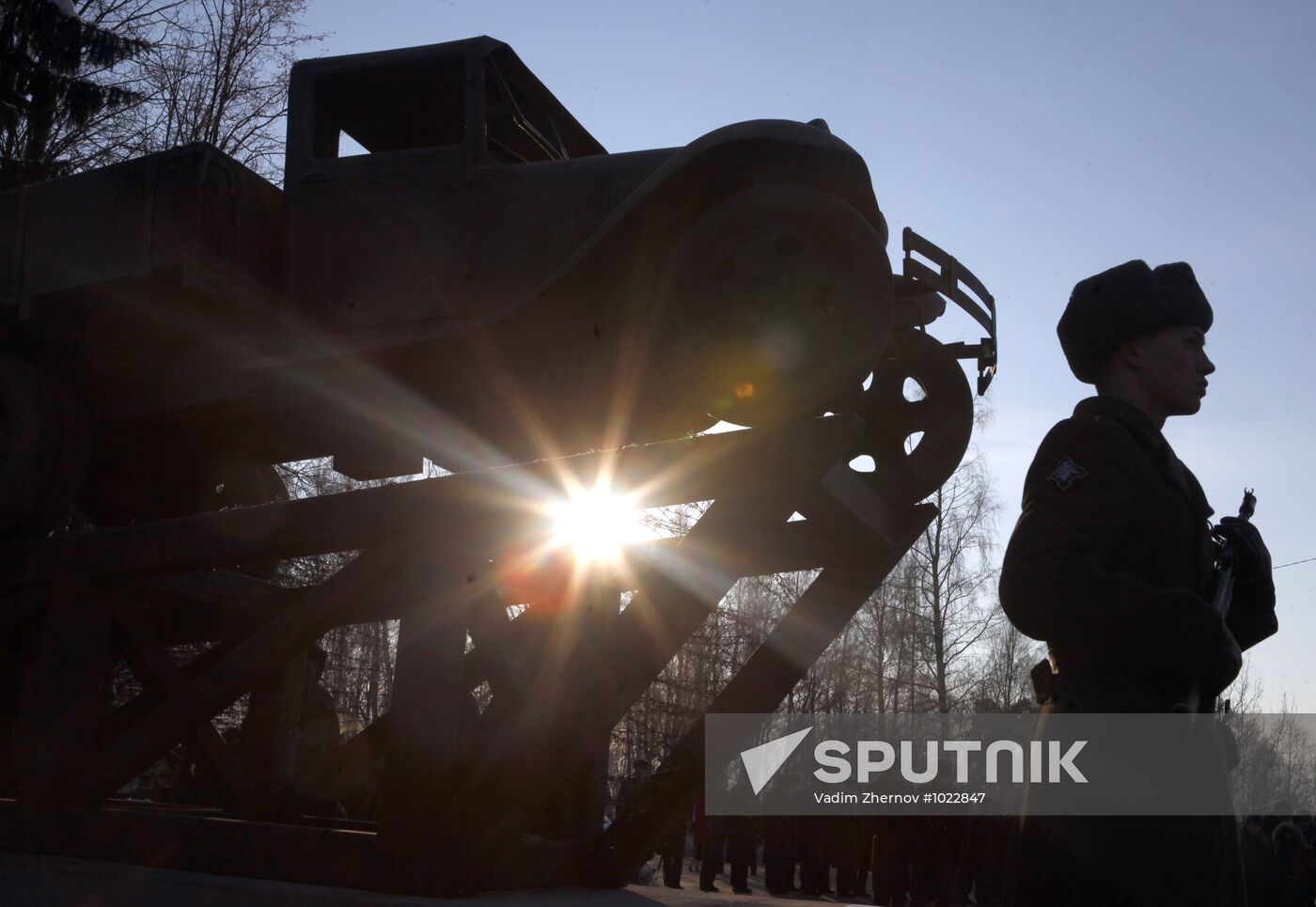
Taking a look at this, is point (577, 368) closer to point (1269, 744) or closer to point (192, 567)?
point (192, 567)

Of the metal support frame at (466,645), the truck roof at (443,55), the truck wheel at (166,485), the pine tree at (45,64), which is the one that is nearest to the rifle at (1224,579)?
the metal support frame at (466,645)

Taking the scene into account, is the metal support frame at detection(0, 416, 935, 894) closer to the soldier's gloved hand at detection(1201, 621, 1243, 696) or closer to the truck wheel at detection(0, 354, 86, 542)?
the truck wheel at detection(0, 354, 86, 542)

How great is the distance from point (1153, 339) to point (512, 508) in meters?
1.64

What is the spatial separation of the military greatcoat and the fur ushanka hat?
0.15 metres

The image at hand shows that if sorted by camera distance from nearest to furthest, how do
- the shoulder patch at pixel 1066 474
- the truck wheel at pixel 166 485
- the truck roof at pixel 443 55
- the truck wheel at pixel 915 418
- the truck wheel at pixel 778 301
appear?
1. the shoulder patch at pixel 1066 474
2. the truck wheel at pixel 778 301
3. the truck wheel at pixel 915 418
4. the truck roof at pixel 443 55
5. the truck wheel at pixel 166 485

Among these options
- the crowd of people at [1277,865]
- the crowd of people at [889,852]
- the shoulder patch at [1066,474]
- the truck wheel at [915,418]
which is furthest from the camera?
the crowd of people at [889,852]

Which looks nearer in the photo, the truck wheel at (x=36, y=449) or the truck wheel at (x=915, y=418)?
the truck wheel at (x=915, y=418)

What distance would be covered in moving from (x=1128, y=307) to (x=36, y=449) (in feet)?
13.9

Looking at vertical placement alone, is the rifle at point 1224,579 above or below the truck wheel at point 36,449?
below

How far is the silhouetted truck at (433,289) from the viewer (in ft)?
12.7

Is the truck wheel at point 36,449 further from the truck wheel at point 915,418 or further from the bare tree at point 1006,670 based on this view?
the bare tree at point 1006,670

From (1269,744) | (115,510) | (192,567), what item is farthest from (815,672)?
(1269,744)

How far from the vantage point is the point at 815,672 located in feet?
83.0

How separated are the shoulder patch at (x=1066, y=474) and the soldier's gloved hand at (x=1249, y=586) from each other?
1.13 feet
